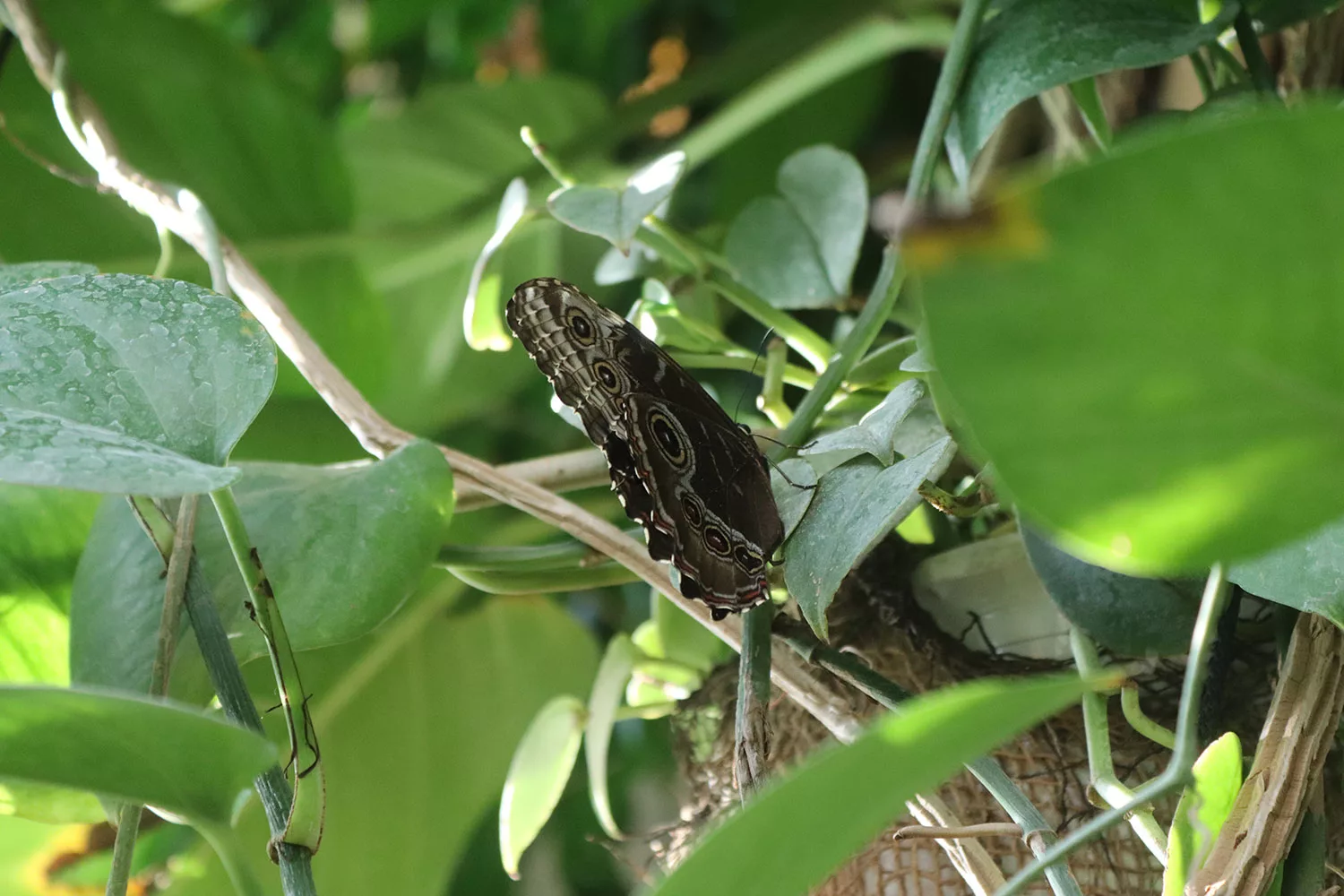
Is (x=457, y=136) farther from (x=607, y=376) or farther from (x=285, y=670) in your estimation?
(x=285, y=670)

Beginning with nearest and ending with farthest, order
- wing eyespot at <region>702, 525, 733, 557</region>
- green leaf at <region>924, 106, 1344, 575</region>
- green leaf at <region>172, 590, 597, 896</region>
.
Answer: green leaf at <region>924, 106, 1344, 575</region> < wing eyespot at <region>702, 525, 733, 557</region> < green leaf at <region>172, 590, 597, 896</region>

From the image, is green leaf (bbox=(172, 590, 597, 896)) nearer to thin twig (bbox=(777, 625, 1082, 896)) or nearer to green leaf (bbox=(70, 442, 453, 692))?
green leaf (bbox=(70, 442, 453, 692))

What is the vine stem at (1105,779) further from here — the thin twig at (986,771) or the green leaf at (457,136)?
the green leaf at (457,136)

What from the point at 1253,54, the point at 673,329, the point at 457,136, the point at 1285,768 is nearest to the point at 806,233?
the point at 673,329

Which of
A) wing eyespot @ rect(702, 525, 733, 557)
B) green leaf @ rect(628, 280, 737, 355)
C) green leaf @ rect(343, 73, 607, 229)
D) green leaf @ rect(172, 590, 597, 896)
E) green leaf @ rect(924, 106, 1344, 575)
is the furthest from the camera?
green leaf @ rect(343, 73, 607, 229)

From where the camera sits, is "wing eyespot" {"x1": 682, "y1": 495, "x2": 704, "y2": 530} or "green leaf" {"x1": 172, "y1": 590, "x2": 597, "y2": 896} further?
"green leaf" {"x1": 172, "y1": 590, "x2": 597, "y2": 896}

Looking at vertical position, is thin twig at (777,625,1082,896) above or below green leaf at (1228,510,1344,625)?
below

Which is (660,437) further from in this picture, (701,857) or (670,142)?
(670,142)

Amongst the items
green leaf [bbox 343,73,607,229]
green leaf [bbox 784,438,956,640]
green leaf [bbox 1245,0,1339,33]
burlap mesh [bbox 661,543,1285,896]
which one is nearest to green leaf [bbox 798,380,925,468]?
green leaf [bbox 784,438,956,640]
